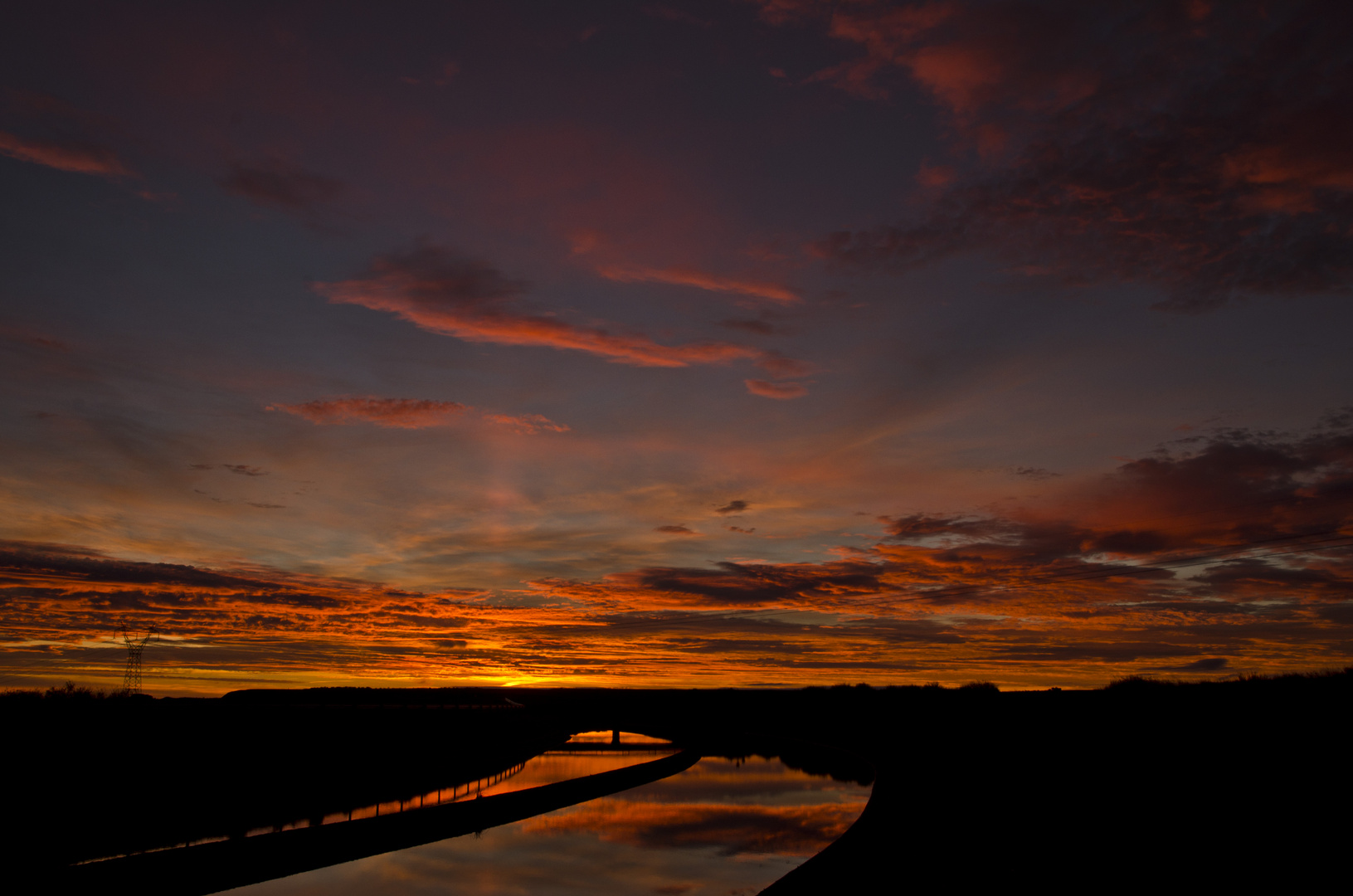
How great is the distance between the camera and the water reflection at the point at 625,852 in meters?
17.4

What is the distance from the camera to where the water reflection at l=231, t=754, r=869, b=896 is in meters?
17.4

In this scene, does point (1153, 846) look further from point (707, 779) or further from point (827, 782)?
point (707, 779)

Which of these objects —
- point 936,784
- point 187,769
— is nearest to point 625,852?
point 936,784

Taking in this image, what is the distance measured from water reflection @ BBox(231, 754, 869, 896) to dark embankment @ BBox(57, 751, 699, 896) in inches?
12.1

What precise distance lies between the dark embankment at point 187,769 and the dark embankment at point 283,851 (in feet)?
13.6

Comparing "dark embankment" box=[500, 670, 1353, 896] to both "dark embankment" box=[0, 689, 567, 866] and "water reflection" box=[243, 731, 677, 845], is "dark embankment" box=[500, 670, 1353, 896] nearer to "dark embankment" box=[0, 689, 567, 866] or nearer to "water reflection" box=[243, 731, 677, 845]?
"water reflection" box=[243, 731, 677, 845]

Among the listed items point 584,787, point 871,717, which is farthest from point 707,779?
point 871,717

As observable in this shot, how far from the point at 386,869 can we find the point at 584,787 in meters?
14.5

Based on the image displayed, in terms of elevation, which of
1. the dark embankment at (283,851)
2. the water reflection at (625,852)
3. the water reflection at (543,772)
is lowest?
the water reflection at (543,772)

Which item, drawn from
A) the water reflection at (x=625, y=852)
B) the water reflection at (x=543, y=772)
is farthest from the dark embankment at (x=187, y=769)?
the water reflection at (x=625, y=852)

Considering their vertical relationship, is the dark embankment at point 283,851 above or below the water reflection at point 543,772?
above

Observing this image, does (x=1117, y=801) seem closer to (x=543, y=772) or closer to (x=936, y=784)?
(x=936, y=784)

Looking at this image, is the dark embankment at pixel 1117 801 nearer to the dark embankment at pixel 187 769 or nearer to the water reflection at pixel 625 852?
the water reflection at pixel 625 852

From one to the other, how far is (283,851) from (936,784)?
2071cm
